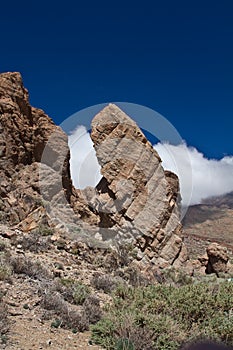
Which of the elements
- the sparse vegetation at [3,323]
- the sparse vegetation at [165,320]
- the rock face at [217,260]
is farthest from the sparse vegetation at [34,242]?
the rock face at [217,260]

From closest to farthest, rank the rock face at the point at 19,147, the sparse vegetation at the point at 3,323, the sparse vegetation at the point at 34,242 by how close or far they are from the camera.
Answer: the sparse vegetation at the point at 3,323, the sparse vegetation at the point at 34,242, the rock face at the point at 19,147

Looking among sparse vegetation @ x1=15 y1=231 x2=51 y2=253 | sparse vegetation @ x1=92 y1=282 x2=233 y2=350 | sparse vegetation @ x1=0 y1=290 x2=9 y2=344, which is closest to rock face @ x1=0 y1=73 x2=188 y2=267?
sparse vegetation @ x1=15 y1=231 x2=51 y2=253

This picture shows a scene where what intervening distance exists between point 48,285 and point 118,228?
6797 mm

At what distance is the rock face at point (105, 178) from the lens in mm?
14854

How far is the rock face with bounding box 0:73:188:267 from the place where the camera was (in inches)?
585

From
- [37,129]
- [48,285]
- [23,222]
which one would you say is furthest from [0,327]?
[37,129]

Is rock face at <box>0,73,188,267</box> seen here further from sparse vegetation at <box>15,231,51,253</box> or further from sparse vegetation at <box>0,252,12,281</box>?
sparse vegetation at <box>0,252,12,281</box>

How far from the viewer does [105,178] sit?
15.8m

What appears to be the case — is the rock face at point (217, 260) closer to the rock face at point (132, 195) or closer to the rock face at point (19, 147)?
the rock face at point (132, 195)

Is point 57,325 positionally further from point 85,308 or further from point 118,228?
point 118,228

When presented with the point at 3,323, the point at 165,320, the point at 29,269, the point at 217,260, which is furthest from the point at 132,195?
the point at 3,323

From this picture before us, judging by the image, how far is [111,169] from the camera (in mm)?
15734

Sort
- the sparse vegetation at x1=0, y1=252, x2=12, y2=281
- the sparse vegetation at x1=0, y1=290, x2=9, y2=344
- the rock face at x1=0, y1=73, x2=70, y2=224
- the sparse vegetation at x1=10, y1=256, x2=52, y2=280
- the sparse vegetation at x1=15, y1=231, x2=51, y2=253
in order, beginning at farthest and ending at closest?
the rock face at x1=0, y1=73, x2=70, y2=224
the sparse vegetation at x1=15, y1=231, x2=51, y2=253
the sparse vegetation at x1=10, y1=256, x2=52, y2=280
the sparse vegetation at x1=0, y1=252, x2=12, y2=281
the sparse vegetation at x1=0, y1=290, x2=9, y2=344

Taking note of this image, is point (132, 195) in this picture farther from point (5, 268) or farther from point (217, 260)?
point (5, 268)
